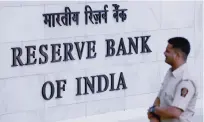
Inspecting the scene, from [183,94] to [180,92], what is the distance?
0.10 ft

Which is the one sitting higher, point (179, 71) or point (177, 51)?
point (177, 51)

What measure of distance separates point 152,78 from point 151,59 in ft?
0.69

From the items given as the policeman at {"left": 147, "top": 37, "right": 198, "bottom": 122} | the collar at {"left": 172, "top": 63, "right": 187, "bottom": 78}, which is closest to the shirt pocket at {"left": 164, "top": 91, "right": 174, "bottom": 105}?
the policeman at {"left": 147, "top": 37, "right": 198, "bottom": 122}

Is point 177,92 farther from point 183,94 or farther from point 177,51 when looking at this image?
point 177,51

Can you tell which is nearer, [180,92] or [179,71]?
[180,92]

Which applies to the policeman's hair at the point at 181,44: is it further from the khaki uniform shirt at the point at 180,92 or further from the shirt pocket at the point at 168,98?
the shirt pocket at the point at 168,98

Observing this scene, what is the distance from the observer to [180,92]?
6.52 meters

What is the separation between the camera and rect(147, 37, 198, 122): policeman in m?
6.51

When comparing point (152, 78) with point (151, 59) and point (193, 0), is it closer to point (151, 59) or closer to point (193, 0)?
point (151, 59)

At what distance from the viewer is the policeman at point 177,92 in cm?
651

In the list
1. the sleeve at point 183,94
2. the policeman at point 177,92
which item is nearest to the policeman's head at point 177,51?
the policeman at point 177,92

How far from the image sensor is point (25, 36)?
26.2 feet

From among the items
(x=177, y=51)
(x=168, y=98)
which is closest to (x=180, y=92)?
(x=168, y=98)

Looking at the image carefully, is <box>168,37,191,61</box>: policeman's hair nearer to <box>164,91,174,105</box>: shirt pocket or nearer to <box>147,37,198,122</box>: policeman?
<box>147,37,198,122</box>: policeman
